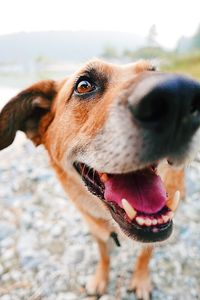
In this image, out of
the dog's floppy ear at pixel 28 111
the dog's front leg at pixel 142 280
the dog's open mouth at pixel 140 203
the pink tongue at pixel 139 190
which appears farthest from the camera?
the dog's front leg at pixel 142 280

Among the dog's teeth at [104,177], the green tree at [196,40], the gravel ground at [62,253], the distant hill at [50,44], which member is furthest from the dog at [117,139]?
the green tree at [196,40]

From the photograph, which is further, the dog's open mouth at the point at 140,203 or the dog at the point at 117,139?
the dog's open mouth at the point at 140,203

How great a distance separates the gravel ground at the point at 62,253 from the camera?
3760 millimetres

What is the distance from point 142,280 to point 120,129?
7.19 ft

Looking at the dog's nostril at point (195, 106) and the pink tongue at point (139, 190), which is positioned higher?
the dog's nostril at point (195, 106)

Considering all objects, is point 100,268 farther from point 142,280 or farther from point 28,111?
point 28,111

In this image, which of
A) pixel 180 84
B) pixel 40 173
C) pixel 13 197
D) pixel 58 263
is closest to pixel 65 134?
pixel 180 84

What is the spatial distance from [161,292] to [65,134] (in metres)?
2.02

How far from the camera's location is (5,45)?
32375 millimetres

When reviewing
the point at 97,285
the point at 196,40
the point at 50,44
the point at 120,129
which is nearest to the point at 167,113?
the point at 120,129

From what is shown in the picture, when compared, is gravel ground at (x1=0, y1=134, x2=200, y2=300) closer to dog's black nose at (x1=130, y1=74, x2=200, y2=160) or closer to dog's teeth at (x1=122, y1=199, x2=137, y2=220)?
dog's teeth at (x1=122, y1=199, x2=137, y2=220)

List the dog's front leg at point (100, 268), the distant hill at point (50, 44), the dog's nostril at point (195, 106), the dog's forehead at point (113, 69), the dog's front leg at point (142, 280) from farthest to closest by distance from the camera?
1. the distant hill at point (50, 44)
2. the dog's front leg at point (142, 280)
3. the dog's front leg at point (100, 268)
4. the dog's forehead at point (113, 69)
5. the dog's nostril at point (195, 106)

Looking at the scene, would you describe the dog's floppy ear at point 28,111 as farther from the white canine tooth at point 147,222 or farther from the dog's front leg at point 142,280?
the dog's front leg at point 142,280

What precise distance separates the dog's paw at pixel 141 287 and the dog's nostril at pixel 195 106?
2326 millimetres
